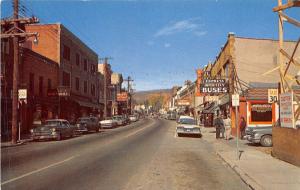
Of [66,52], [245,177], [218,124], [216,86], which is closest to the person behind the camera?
[245,177]

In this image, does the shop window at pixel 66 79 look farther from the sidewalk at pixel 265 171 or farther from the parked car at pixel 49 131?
the sidewalk at pixel 265 171

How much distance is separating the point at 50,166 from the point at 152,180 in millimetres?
4178

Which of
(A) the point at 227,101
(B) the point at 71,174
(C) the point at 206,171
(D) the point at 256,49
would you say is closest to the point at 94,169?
(B) the point at 71,174

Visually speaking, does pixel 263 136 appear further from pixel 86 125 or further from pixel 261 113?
pixel 86 125

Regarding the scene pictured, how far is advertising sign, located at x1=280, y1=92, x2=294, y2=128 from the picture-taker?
47.2ft

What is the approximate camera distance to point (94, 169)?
12.5 metres

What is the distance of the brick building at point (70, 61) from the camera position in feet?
143

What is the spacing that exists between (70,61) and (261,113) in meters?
25.4

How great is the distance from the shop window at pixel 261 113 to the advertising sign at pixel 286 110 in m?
16.7

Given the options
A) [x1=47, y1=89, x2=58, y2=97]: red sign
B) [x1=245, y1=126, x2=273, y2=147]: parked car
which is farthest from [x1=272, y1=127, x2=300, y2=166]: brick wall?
[x1=47, y1=89, x2=58, y2=97]: red sign

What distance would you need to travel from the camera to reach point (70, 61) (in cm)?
4838

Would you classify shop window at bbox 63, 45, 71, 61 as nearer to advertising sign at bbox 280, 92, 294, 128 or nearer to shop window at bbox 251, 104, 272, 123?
shop window at bbox 251, 104, 272, 123

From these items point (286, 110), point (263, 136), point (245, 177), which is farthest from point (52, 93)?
point (245, 177)

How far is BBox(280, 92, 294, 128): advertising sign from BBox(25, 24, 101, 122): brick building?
92.5ft
